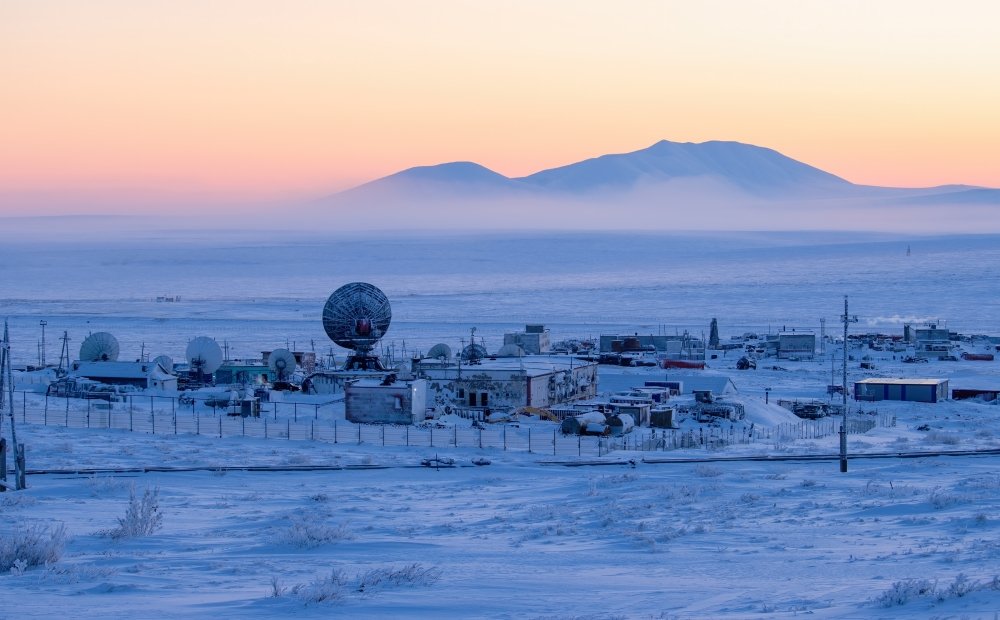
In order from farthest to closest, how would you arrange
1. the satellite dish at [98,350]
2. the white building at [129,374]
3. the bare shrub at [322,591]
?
the satellite dish at [98,350] < the white building at [129,374] < the bare shrub at [322,591]

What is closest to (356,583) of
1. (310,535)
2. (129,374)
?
(310,535)

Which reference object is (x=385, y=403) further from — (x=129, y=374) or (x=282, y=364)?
(x=129, y=374)

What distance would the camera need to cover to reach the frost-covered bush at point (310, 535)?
16.2 m

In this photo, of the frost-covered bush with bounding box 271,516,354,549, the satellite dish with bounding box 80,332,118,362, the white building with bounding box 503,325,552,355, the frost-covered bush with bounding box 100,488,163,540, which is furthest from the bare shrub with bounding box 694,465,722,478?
the white building with bounding box 503,325,552,355

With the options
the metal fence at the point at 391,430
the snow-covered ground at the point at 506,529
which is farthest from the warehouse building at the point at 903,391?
the metal fence at the point at 391,430

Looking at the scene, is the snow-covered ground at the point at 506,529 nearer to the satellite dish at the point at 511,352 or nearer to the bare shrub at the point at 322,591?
the bare shrub at the point at 322,591

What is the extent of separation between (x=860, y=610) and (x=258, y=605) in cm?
562

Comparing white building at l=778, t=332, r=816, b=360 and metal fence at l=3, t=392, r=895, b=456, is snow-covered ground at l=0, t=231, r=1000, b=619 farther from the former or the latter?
white building at l=778, t=332, r=816, b=360

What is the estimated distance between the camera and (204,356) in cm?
5022

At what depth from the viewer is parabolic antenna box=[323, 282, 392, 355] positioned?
45156 mm

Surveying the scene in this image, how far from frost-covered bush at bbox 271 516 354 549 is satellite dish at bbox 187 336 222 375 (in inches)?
1337

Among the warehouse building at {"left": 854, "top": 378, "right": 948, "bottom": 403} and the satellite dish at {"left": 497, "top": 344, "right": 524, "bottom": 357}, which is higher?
the satellite dish at {"left": 497, "top": 344, "right": 524, "bottom": 357}

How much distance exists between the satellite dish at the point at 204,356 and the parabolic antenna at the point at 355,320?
23.4 feet

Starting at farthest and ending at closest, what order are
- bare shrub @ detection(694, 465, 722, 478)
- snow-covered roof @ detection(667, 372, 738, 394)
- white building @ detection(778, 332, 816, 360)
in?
1. white building @ detection(778, 332, 816, 360)
2. snow-covered roof @ detection(667, 372, 738, 394)
3. bare shrub @ detection(694, 465, 722, 478)
